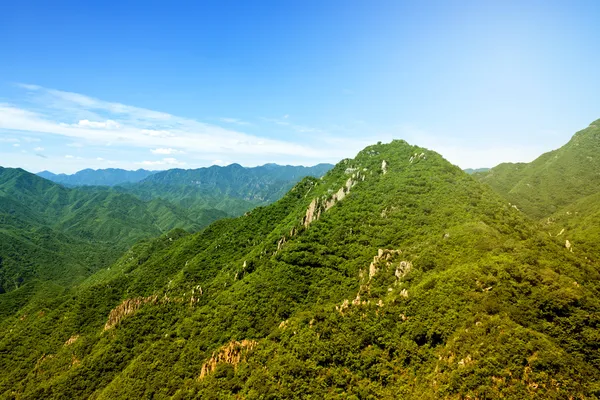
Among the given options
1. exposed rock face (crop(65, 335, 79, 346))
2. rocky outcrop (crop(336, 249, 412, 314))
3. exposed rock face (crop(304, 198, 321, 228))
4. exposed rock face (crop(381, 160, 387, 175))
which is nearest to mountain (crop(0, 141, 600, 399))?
rocky outcrop (crop(336, 249, 412, 314))

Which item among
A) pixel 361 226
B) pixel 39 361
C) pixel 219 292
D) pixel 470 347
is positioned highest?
pixel 361 226

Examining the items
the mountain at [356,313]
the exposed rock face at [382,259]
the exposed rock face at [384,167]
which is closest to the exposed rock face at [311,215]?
the mountain at [356,313]

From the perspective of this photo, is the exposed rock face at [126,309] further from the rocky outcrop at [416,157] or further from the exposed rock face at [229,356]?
the rocky outcrop at [416,157]

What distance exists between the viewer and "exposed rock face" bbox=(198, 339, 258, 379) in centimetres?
5519

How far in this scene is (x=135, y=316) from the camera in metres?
91.8

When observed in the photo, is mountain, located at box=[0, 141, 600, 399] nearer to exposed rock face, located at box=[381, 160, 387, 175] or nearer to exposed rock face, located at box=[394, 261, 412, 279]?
exposed rock face, located at box=[394, 261, 412, 279]

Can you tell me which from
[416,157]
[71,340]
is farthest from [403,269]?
[71,340]

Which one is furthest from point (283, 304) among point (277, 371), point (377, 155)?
point (377, 155)

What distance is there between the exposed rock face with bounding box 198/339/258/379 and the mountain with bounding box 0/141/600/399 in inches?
14.3

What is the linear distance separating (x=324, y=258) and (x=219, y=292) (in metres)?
31.3

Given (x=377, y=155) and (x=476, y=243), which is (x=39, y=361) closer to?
(x=476, y=243)

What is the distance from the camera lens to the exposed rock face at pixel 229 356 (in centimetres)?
5519

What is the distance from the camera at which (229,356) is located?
56344mm

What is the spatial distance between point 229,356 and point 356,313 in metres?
24.4
